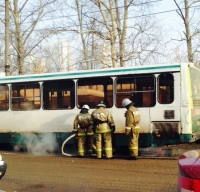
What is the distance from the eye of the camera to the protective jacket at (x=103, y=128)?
11656mm

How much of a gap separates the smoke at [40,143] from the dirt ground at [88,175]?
3.68ft

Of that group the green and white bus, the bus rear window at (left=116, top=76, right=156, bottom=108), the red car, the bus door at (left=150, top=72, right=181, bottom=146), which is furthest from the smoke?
the red car

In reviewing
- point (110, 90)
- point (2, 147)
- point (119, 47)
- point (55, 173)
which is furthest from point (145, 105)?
point (119, 47)

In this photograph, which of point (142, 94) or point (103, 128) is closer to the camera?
point (103, 128)

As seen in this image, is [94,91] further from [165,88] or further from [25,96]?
[25,96]

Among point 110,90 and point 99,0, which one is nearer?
point 110,90

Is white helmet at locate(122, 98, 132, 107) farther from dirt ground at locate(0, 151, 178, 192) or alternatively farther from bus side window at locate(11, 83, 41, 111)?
bus side window at locate(11, 83, 41, 111)

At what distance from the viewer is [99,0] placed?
1134 inches

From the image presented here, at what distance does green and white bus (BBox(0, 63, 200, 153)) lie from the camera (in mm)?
11445

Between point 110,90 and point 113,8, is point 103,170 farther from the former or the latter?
point 113,8

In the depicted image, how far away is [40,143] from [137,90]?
13.9 ft

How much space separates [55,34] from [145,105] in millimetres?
18624

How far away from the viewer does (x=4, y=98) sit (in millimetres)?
14453

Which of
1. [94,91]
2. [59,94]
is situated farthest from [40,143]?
[94,91]
